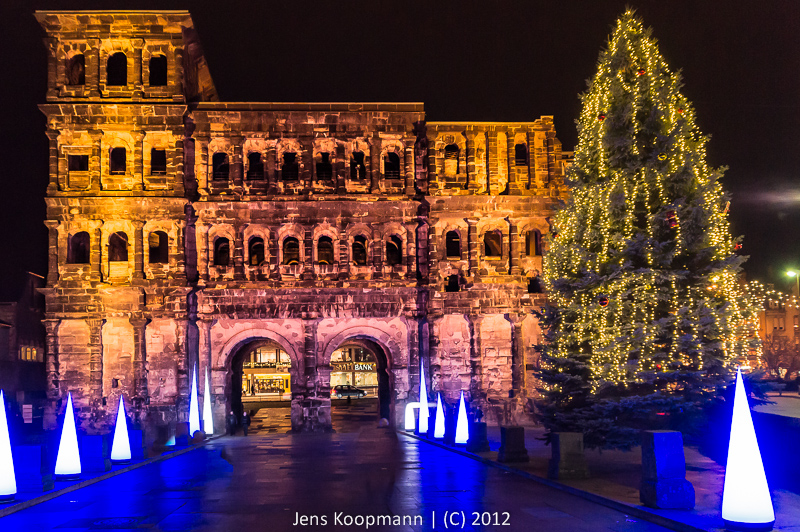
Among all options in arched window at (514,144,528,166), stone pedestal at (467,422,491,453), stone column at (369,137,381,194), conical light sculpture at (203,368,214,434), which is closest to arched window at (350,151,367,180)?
stone column at (369,137,381,194)

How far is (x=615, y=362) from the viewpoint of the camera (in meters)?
18.8

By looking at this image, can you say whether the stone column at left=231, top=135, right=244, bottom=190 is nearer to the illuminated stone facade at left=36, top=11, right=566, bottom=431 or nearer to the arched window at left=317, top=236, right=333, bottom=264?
the illuminated stone facade at left=36, top=11, right=566, bottom=431

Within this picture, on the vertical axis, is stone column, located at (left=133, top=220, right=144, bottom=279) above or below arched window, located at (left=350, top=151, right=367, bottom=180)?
below

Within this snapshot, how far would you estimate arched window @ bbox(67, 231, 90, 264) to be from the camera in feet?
130

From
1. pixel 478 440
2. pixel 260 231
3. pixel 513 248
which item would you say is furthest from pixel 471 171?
pixel 478 440

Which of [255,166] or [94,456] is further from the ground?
[255,166]

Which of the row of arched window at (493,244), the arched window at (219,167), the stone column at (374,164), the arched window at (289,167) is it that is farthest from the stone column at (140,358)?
the row of arched window at (493,244)

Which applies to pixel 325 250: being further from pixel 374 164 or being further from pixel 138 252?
pixel 138 252

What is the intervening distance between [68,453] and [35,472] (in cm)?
218

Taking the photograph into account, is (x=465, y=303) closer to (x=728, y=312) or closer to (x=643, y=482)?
(x=728, y=312)

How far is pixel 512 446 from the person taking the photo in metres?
19.7

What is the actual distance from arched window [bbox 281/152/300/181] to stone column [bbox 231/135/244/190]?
271 centimetres

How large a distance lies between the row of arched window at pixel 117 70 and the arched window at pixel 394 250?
1476 cm

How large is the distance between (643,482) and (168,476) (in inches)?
453
